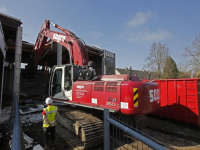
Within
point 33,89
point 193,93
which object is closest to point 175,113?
point 193,93

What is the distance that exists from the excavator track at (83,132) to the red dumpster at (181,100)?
4507 mm

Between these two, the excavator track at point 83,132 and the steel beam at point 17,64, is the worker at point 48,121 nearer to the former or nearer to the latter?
the excavator track at point 83,132

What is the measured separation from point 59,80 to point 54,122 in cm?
211

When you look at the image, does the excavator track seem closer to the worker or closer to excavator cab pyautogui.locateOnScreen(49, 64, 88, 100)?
the worker

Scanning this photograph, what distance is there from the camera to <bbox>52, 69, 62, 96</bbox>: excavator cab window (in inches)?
229

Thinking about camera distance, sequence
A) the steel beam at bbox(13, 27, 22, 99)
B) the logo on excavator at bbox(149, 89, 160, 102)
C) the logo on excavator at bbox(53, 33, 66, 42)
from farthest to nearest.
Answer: the steel beam at bbox(13, 27, 22, 99), the logo on excavator at bbox(53, 33, 66, 42), the logo on excavator at bbox(149, 89, 160, 102)

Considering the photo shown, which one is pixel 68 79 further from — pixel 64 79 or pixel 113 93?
pixel 113 93

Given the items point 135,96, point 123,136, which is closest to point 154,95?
point 135,96

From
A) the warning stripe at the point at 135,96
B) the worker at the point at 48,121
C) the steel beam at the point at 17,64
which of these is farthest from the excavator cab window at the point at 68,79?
the steel beam at the point at 17,64

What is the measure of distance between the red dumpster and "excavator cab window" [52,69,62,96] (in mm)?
5492

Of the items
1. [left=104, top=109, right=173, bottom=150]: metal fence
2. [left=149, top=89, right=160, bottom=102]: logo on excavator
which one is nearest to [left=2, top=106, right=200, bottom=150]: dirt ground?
[left=104, top=109, right=173, bottom=150]: metal fence

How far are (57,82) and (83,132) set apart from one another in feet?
9.29

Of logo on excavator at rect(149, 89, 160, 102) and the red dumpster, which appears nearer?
logo on excavator at rect(149, 89, 160, 102)

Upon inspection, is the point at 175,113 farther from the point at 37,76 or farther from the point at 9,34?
the point at 37,76
